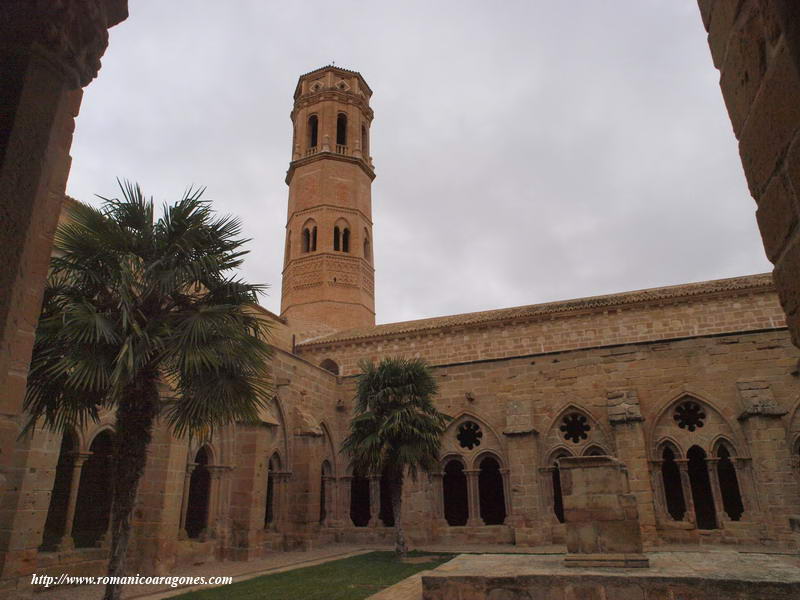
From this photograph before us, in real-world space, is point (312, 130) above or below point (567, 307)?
above

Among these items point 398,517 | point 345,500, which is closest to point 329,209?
point 345,500

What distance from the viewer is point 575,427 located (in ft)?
55.1

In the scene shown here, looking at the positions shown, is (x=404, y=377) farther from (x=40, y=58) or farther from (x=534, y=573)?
(x=40, y=58)

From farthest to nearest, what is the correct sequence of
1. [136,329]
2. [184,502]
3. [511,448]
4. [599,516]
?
[511,448] → [184,502] → [599,516] → [136,329]

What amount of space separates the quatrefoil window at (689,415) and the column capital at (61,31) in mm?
16436

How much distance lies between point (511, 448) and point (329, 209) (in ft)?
58.1

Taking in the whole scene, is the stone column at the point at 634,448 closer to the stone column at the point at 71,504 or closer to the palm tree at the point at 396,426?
the palm tree at the point at 396,426

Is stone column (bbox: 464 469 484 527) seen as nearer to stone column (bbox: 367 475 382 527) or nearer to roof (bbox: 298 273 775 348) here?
stone column (bbox: 367 475 382 527)

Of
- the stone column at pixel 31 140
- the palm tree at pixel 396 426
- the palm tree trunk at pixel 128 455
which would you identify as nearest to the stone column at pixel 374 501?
the palm tree at pixel 396 426

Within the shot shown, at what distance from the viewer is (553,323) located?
20.8 metres

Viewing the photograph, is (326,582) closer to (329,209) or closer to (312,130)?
(329,209)

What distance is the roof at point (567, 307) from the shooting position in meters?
19.1

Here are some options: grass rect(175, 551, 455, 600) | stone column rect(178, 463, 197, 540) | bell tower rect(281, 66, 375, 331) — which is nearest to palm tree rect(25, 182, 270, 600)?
grass rect(175, 551, 455, 600)

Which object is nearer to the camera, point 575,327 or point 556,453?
point 556,453
